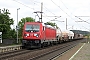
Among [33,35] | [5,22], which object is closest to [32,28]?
[33,35]

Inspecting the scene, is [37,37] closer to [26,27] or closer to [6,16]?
[26,27]

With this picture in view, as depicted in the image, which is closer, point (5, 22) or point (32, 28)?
point (32, 28)

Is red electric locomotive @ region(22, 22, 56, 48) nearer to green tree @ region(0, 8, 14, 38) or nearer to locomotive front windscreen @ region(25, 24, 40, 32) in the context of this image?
locomotive front windscreen @ region(25, 24, 40, 32)

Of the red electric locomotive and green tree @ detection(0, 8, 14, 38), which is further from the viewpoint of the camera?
green tree @ detection(0, 8, 14, 38)

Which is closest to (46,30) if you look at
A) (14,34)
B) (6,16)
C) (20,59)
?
(20,59)

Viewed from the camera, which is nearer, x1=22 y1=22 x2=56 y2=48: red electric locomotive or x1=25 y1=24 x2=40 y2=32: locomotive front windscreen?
x1=22 y1=22 x2=56 y2=48: red electric locomotive

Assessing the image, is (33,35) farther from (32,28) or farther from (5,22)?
(5,22)

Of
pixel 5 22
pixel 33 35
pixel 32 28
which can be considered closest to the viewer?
pixel 33 35

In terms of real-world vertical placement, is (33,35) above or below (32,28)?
below

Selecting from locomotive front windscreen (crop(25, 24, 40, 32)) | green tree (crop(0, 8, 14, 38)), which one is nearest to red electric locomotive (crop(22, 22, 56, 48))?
locomotive front windscreen (crop(25, 24, 40, 32))

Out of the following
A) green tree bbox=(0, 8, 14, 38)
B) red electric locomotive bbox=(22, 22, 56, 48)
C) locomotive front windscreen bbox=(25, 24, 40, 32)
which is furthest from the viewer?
green tree bbox=(0, 8, 14, 38)

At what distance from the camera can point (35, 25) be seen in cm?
3272

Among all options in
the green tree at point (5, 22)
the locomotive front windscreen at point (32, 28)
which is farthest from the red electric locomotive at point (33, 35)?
the green tree at point (5, 22)

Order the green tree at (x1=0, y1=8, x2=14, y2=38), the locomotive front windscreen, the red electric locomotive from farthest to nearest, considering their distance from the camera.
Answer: the green tree at (x1=0, y1=8, x2=14, y2=38)
the locomotive front windscreen
the red electric locomotive
